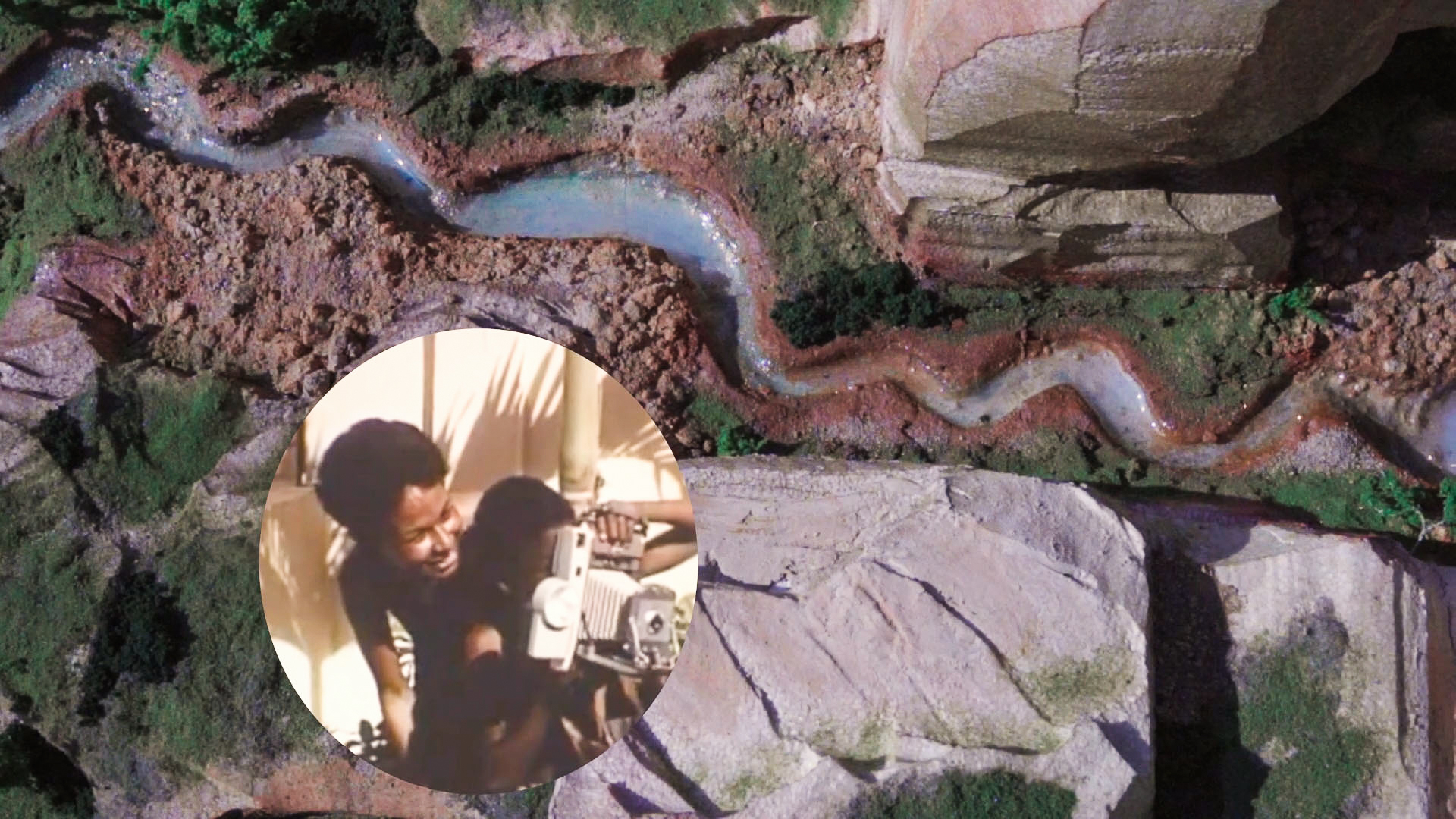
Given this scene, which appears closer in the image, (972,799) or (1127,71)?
(1127,71)

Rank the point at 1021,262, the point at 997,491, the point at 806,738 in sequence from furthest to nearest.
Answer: the point at 1021,262, the point at 997,491, the point at 806,738

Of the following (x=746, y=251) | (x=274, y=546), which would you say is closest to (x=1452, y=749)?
(x=746, y=251)

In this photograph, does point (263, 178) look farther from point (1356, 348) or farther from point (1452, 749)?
point (1452, 749)

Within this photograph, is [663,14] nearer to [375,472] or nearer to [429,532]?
[375,472]

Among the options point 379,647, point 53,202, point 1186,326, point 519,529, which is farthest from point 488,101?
point 1186,326

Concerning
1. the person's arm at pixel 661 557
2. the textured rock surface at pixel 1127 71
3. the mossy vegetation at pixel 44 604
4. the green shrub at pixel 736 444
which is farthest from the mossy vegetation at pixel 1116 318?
the mossy vegetation at pixel 44 604

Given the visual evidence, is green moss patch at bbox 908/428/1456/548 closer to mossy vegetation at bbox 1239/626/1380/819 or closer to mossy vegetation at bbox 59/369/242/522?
mossy vegetation at bbox 1239/626/1380/819

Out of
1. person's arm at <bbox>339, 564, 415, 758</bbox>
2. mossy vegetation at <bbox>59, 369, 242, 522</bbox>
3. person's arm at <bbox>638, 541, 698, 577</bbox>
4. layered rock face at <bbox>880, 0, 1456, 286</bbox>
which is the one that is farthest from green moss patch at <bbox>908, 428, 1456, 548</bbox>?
mossy vegetation at <bbox>59, 369, 242, 522</bbox>
